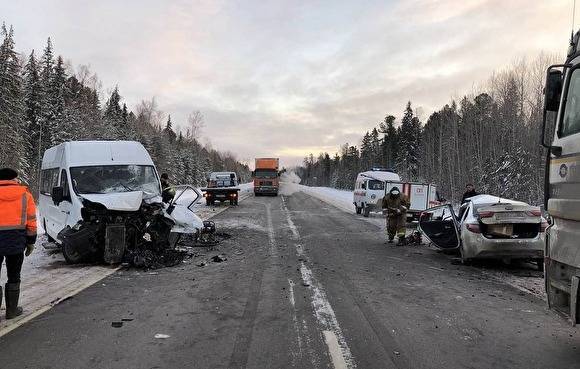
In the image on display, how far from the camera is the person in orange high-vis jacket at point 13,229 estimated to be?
5.80m

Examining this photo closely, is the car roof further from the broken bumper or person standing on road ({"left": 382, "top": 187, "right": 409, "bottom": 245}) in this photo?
person standing on road ({"left": 382, "top": 187, "right": 409, "bottom": 245})

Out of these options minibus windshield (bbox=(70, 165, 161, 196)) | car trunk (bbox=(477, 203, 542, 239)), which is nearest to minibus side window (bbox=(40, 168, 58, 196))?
minibus windshield (bbox=(70, 165, 161, 196))

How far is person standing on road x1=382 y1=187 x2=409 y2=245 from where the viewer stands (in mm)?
13781

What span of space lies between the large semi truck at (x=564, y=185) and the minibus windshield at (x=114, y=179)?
8145mm

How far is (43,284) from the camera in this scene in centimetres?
777

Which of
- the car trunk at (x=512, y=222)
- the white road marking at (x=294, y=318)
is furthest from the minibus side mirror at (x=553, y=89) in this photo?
the car trunk at (x=512, y=222)

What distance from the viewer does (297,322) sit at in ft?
18.5

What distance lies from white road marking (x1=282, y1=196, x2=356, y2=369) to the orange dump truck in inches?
1498

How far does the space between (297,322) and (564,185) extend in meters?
3.20

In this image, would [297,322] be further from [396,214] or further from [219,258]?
[396,214]

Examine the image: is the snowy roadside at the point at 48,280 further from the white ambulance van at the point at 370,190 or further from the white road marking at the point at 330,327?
the white ambulance van at the point at 370,190

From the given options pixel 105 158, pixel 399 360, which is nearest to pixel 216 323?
pixel 399 360

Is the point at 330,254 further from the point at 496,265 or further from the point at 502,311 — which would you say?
the point at 502,311

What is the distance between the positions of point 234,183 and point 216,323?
28023 mm
